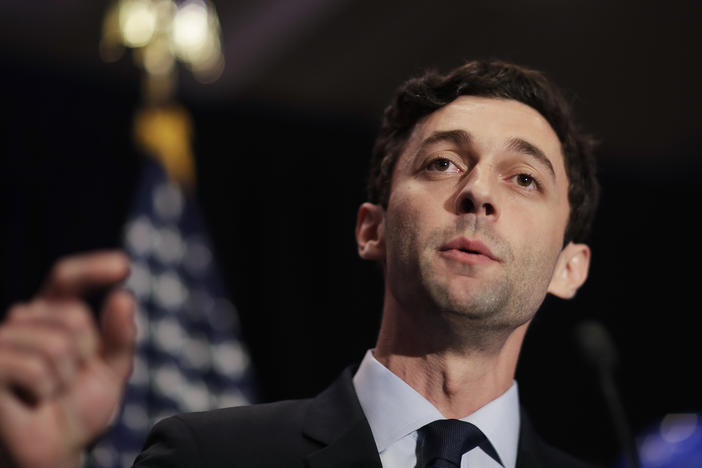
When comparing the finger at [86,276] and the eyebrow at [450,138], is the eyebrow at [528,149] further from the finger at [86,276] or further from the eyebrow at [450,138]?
the finger at [86,276]

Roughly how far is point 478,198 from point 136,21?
8.91 feet

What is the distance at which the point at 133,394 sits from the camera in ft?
13.0

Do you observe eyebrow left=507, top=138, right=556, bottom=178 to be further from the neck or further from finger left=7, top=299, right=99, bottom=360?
finger left=7, top=299, right=99, bottom=360

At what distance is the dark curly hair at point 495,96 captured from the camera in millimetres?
1794

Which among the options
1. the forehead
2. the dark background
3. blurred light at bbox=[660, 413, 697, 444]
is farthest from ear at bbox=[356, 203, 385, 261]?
the dark background

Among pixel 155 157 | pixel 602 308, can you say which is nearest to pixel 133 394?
pixel 155 157

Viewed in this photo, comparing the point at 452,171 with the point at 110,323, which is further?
the point at 452,171

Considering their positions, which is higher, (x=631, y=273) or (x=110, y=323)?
(x=110, y=323)

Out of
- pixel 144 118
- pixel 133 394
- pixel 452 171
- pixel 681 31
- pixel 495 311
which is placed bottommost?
pixel 133 394

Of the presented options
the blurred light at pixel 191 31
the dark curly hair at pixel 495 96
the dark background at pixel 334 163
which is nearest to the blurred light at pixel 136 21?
the blurred light at pixel 191 31

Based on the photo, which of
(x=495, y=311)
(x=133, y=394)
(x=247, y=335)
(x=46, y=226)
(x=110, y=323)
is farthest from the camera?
(x=247, y=335)

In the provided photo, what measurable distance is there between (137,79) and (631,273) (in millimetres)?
3425

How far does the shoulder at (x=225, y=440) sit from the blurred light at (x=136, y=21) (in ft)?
8.84

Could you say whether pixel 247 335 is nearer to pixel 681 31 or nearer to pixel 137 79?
pixel 137 79
